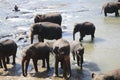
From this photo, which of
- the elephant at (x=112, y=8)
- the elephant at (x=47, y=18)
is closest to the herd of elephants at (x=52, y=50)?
the elephant at (x=47, y=18)

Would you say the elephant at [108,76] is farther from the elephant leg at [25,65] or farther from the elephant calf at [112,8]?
the elephant calf at [112,8]

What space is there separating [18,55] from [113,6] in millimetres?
9735

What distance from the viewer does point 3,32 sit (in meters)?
18.2

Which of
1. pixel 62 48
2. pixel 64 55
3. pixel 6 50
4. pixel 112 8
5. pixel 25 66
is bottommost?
pixel 25 66

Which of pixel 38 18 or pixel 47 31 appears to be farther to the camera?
pixel 38 18

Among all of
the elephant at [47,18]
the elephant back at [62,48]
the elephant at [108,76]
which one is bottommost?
the elephant at [108,76]

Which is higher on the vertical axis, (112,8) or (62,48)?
(62,48)

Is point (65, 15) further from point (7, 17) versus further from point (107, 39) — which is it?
point (107, 39)

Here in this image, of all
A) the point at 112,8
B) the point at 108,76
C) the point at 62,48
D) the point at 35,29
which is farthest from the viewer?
the point at 112,8

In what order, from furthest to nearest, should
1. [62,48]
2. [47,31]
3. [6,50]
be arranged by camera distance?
[47,31]
[6,50]
[62,48]

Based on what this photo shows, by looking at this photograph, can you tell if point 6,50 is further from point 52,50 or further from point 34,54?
point 52,50

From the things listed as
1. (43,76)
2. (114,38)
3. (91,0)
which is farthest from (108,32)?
(91,0)

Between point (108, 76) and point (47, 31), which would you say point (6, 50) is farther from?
point (108, 76)

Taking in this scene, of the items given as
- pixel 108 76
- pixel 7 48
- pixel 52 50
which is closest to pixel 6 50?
pixel 7 48
